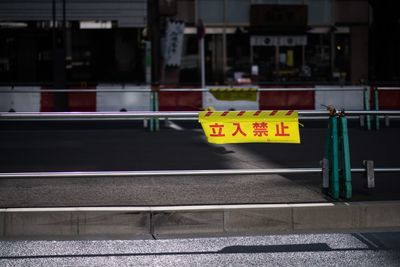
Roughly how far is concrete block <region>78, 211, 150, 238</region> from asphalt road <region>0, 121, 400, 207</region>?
570 mm

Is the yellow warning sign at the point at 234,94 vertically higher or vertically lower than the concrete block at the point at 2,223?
higher

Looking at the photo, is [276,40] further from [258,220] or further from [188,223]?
[188,223]

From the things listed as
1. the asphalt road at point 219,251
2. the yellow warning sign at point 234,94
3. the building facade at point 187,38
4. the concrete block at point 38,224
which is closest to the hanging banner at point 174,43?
the building facade at point 187,38

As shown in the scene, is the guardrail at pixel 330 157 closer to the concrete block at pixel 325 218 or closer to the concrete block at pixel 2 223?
the concrete block at pixel 325 218

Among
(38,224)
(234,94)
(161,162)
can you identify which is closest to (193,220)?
(38,224)

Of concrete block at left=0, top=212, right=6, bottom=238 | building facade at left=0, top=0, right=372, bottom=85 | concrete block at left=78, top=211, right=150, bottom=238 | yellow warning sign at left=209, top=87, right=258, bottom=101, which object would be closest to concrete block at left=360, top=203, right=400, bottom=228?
concrete block at left=78, top=211, right=150, bottom=238

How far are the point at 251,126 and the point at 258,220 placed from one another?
1217 millimetres

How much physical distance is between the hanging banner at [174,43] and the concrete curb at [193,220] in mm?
19339

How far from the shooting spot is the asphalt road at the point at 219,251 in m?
6.42

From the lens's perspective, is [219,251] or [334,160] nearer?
[219,251]

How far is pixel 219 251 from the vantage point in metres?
6.80

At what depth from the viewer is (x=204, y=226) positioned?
7566 millimetres

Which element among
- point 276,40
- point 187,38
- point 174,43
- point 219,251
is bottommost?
point 219,251

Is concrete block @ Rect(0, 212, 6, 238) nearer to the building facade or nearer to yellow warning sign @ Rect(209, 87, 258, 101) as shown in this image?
yellow warning sign @ Rect(209, 87, 258, 101)
